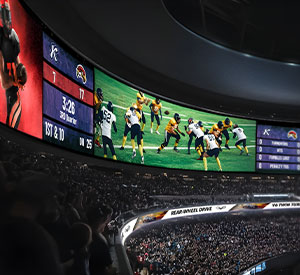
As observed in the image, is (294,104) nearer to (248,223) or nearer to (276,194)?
(276,194)

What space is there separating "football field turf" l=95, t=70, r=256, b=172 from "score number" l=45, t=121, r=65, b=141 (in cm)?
200

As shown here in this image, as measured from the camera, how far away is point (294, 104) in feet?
47.0

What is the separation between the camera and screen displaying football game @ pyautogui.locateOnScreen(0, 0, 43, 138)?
417 cm

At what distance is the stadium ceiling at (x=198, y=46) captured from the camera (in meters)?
7.31

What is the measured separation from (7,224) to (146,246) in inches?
392

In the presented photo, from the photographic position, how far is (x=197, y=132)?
12.8 metres

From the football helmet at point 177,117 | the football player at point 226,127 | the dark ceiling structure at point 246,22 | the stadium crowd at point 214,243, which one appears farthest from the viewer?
the football player at point 226,127

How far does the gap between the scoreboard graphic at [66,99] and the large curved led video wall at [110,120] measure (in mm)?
19

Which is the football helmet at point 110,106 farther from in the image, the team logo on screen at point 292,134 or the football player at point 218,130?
the team logo on screen at point 292,134

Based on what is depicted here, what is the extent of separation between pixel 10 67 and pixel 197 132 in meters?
9.41

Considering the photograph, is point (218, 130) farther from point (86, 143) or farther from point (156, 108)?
point (86, 143)

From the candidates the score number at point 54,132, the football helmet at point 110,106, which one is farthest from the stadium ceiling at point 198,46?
the score number at point 54,132

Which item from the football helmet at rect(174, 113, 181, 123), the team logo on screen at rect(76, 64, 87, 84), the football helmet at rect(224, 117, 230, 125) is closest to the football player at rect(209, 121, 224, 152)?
the football helmet at rect(224, 117, 230, 125)

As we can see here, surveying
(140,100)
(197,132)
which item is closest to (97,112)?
(140,100)
